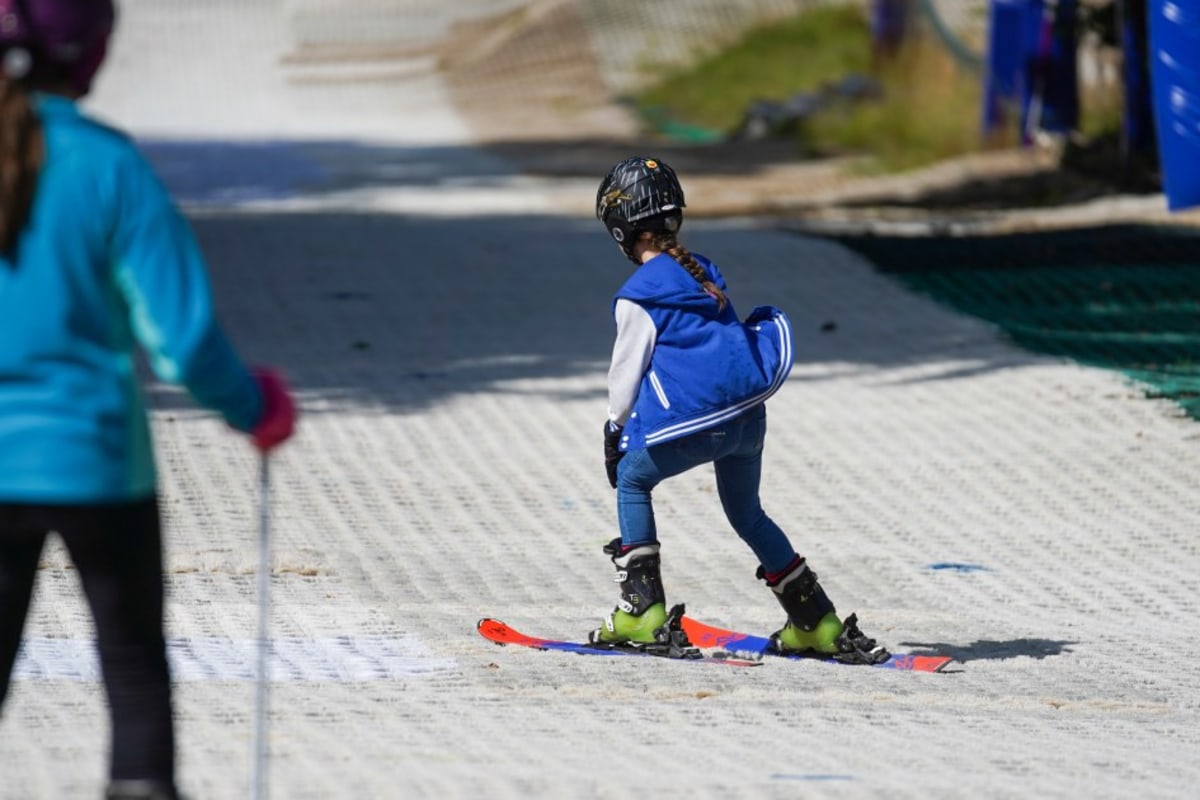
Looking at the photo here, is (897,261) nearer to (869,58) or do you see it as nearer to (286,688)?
(286,688)

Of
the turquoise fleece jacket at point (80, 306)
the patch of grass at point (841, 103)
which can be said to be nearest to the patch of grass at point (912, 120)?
the patch of grass at point (841, 103)

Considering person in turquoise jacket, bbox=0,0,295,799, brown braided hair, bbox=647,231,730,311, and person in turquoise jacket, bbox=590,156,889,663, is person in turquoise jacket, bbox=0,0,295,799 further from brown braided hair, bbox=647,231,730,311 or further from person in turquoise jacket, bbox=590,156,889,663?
brown braided hair, bbox=647,231,730,311

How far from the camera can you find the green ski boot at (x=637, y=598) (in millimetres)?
6246

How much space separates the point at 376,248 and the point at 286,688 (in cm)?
1029

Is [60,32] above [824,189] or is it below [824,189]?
above

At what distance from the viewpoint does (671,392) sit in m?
5.99

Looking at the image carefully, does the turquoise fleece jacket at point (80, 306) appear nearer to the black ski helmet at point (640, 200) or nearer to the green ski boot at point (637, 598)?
the black ski helmet at point (640, 200)

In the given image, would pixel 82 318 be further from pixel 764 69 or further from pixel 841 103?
pixel 764 69

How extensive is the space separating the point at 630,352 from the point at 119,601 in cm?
265

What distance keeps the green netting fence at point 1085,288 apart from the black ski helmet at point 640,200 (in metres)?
4.90

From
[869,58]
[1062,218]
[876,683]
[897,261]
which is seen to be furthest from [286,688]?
[869,58]

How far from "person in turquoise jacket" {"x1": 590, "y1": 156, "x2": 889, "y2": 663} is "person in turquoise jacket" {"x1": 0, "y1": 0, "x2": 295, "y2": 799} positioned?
8.30ft

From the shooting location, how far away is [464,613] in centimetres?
693

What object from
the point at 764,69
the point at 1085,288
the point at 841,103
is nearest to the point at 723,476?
the point at 1085,288
